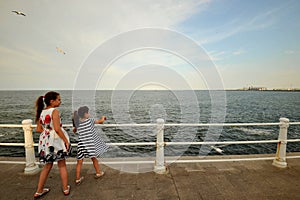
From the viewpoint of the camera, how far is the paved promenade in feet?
9.03

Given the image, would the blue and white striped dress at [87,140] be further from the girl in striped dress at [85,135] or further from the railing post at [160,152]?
the railing post at [160,152]

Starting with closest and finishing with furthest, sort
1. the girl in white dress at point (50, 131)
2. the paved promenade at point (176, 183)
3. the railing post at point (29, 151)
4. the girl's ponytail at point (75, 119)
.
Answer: the girl in white dress at point (50, 131) → the paved promenade at point (176, 183) → the girl's ponytail at point (75, 119) → the railing post at point (29, 151)

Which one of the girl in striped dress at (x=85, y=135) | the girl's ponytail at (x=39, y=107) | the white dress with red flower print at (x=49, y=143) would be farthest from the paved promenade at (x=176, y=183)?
the girl's ponytail at (x=39, y=107)

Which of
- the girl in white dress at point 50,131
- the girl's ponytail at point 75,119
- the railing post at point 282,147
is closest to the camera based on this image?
the girl in white dress at point 50,131

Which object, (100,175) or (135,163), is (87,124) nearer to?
(100,175)

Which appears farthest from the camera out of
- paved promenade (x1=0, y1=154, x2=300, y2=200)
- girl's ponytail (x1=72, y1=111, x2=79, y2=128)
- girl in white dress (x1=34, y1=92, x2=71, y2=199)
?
girl's ponytail (x1=72, y1=111, x2=79, y2=128)

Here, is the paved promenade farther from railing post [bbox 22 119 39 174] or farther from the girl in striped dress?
the girl in striped dress

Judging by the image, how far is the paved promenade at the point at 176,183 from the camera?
2.75m

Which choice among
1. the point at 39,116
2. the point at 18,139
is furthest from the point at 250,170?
the point at 18,139

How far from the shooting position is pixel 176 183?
10.2 ft

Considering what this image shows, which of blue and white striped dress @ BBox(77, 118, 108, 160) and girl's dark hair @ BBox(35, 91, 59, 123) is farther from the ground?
girl's dark hair @ BBox(35, 91, 59, 123)

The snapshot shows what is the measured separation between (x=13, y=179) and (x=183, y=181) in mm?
3392

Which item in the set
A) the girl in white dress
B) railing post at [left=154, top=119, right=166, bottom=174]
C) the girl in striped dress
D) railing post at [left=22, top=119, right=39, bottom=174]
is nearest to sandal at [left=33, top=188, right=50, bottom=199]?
the girl in striped dress

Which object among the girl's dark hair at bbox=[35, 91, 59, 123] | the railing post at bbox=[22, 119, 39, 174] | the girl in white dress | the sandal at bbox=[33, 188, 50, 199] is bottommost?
the sandal at bbox=[33, 188, 50, 199]
